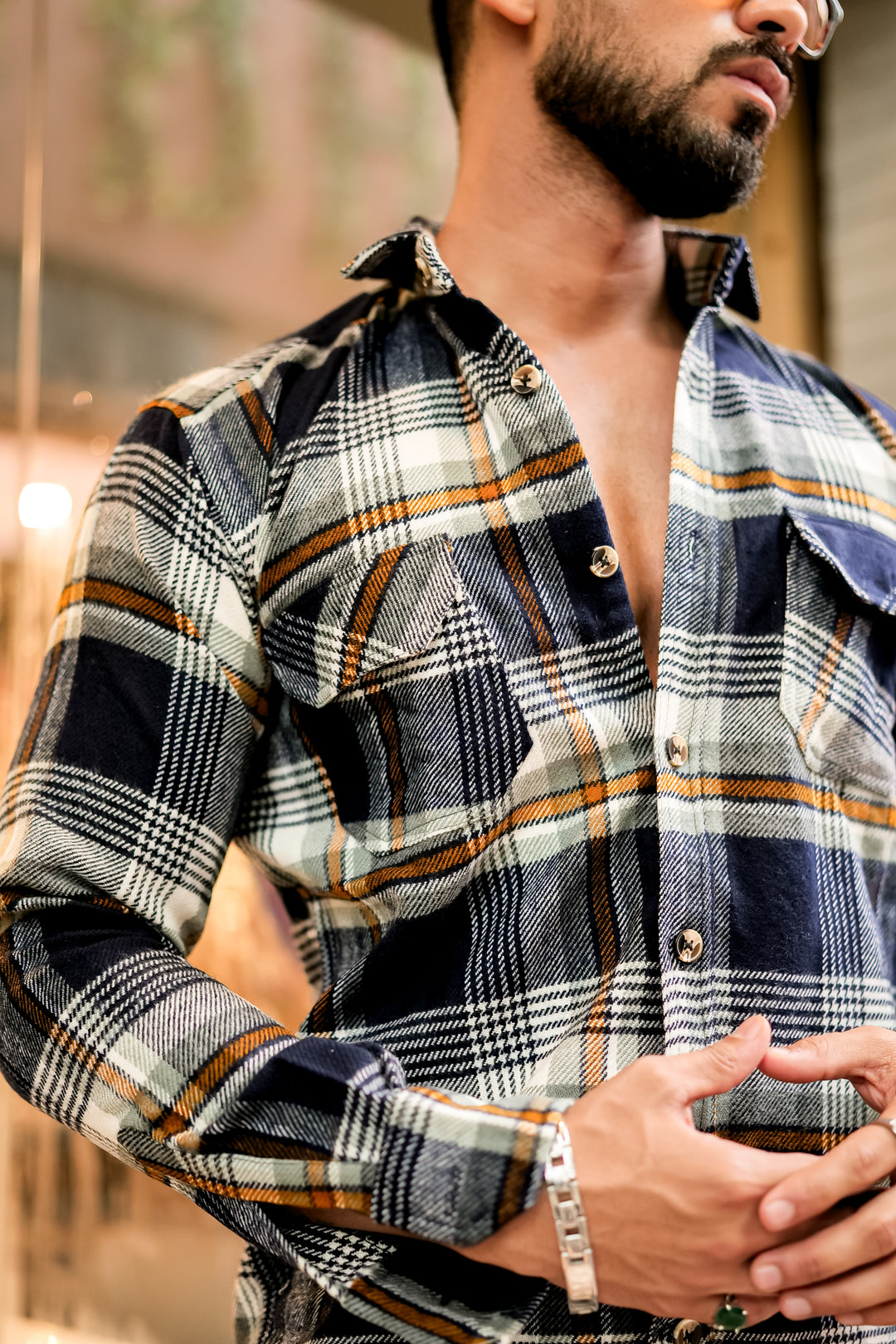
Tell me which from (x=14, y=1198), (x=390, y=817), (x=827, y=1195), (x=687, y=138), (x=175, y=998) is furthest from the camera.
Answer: (x=14, y=1198)

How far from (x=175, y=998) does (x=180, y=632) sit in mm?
280

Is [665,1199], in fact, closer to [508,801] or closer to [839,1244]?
[839,1244]

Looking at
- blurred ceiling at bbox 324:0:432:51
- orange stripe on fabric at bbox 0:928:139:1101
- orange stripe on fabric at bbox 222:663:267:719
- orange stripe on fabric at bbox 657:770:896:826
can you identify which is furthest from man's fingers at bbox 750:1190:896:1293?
blurred ceiling at bbox 324:0:432:51

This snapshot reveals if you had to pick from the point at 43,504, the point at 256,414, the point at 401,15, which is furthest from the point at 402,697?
the point at 401,15

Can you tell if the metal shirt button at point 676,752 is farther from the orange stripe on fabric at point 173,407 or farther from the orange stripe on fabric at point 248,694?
the orange stripe on fabric at point 173,407

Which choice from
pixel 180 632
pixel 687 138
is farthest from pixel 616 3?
pixel 180 632

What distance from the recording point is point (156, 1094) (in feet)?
2.73

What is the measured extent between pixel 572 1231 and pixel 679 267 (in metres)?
0.93

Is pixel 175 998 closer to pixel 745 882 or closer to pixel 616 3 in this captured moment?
pixel 745 882

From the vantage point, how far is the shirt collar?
113cm

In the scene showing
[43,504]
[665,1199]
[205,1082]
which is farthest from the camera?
[43,504]

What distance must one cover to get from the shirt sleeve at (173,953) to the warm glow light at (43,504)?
74cm

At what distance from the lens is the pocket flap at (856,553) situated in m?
1.04

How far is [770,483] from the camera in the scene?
1072 mm
